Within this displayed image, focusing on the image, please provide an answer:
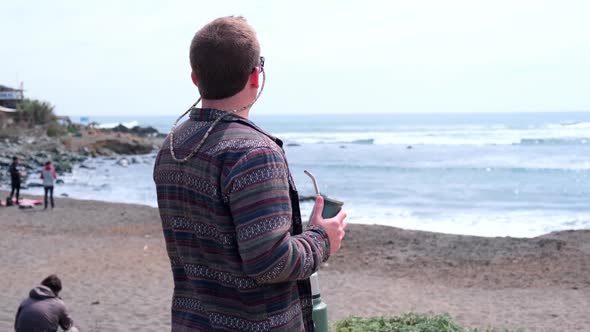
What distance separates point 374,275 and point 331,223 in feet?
31.4

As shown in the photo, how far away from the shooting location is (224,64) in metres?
1.91

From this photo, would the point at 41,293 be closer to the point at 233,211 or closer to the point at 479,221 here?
the point at 233,211

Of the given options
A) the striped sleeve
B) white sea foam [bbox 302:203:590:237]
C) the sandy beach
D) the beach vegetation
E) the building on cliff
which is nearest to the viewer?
the striped sleeve

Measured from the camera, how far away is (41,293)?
20.1ft

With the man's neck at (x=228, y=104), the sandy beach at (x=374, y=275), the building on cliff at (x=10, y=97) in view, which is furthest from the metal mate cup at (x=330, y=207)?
the building on cliff at (x=10, y=97)

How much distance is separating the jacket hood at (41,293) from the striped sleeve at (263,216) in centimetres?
480

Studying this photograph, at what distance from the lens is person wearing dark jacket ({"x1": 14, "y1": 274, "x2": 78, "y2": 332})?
588cm

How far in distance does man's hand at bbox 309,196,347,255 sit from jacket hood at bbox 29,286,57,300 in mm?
4698

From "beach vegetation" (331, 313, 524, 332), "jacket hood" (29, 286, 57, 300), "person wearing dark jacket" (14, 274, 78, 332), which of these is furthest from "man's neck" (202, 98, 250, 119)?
"jacket hood" (29, 286, 57, 300)

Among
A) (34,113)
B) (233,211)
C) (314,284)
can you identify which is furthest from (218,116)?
(34,113)

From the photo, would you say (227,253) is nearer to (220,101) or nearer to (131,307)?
(220,101)

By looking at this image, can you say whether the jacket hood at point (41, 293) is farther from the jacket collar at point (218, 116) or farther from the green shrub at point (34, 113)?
the green shrub at point (34, 113)

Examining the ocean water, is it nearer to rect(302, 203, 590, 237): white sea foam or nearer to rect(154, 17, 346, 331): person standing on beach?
rect(302, 203, 590, 237): white sea foam

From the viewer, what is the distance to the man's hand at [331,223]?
2.02 m
